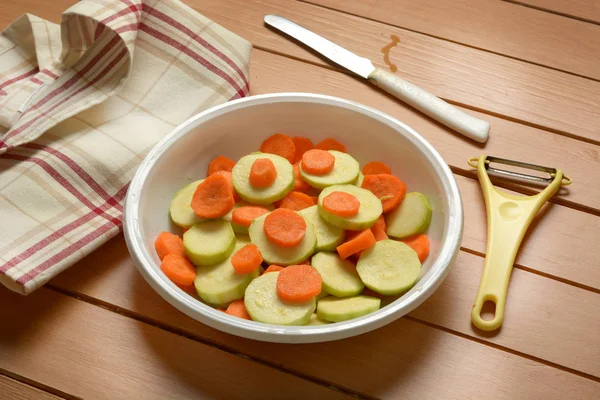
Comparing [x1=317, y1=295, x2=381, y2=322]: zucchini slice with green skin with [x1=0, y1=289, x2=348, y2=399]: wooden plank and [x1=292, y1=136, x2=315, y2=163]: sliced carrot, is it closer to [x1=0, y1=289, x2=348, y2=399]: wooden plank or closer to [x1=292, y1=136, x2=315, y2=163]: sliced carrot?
[x1=0, y1=289, x2=348, y2=399]: wooden plank

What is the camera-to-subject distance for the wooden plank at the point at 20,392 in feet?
2.97

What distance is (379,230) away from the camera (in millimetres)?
1020

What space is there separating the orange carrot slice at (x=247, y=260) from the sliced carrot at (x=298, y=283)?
1.7 inches

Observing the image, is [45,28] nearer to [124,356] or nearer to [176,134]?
[176,134]

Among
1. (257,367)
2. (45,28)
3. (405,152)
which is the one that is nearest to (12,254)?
(257,367)

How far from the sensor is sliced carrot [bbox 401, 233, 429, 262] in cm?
99

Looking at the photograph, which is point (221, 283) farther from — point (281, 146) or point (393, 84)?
point (393, 84)

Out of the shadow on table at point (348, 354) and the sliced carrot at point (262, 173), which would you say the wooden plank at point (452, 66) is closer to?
the sliced carrot at point (262, 173)

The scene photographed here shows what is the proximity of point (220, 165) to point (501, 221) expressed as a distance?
488 mm

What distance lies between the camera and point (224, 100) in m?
1.23

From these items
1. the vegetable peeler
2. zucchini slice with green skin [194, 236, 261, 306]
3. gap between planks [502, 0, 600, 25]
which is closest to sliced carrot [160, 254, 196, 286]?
zucchini slice with green skin [194, 236, 261, 306]

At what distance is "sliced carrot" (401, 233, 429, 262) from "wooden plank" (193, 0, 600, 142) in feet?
1.21

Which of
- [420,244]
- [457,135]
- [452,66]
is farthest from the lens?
[452,66]

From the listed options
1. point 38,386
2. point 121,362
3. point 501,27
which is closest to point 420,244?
point 121,362
